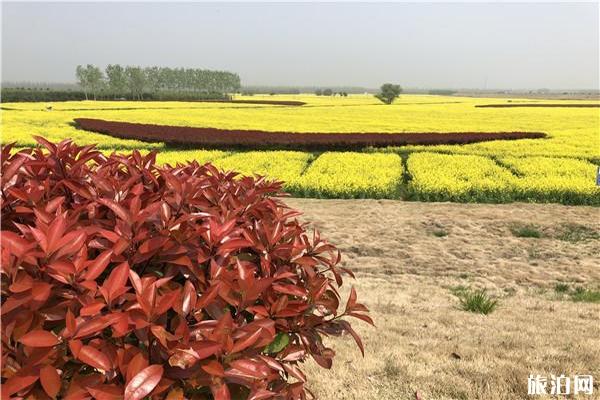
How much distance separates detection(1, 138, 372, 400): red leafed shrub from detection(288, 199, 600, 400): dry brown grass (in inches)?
66.1

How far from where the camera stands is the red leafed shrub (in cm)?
110

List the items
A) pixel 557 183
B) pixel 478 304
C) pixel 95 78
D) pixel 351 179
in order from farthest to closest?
1. pixel 95 78
2. pixel 351 179
3. pixel 557 183
4. pixel 478 304

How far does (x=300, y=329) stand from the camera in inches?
60.9

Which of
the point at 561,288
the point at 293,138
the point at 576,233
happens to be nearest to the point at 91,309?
the point at 561,288

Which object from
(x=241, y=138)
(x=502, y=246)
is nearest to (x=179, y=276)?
(x=502, y=246)

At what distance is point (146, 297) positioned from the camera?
1.18 metres

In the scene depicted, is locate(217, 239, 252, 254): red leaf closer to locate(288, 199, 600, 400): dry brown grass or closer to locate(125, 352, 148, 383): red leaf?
locate(125, 352, 148, 383): red leaf

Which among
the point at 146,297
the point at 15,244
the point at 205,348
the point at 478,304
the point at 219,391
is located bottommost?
the point at 478,304

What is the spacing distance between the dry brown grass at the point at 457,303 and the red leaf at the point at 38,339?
7.18 feet

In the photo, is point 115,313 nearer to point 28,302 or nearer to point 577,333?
point 28,302

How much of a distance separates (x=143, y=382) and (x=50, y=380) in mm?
196

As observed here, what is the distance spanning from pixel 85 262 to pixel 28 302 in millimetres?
156

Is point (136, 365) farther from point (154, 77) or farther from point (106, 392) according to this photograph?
point (154, 77)

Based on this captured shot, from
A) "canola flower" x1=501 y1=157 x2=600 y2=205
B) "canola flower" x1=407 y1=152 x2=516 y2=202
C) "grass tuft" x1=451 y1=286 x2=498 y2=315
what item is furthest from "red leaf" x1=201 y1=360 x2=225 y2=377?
"canola flower" x1=501 y1=157 x2=600 y2=205
